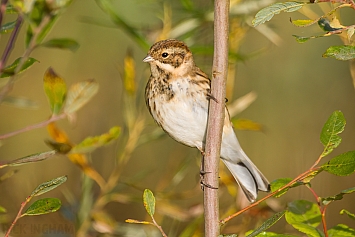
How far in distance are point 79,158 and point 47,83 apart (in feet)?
2.58

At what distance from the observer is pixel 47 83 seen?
2121mm

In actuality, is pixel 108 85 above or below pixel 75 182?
above

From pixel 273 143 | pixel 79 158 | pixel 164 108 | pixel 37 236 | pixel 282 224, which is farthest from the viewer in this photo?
pixel 273 143

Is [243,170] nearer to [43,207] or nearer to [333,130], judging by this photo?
[333,130]

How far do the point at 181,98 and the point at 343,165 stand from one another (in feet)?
4.83

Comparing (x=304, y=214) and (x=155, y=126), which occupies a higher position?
(x=155, y=126)

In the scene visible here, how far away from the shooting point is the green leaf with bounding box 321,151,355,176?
162 cm

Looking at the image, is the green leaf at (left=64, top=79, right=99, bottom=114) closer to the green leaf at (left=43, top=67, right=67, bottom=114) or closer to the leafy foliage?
the green leaf at (left=43, top=67, right=67, bottom=114)

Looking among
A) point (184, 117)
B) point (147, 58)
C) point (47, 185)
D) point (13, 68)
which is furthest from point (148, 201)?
point (147, 58)

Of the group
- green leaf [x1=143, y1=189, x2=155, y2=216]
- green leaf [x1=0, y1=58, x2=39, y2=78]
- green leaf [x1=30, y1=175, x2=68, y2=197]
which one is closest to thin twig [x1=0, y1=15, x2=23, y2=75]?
green leaf [x1=0, y1=58, x2=39, y2=78]

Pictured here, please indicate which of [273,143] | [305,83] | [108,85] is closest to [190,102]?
[108,85]

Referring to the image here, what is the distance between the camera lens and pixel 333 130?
67.0 inches

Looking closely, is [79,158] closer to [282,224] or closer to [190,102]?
[190,102]

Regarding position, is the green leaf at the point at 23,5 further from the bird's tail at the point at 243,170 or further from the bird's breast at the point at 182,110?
the bird's tail at the point at 243,170
